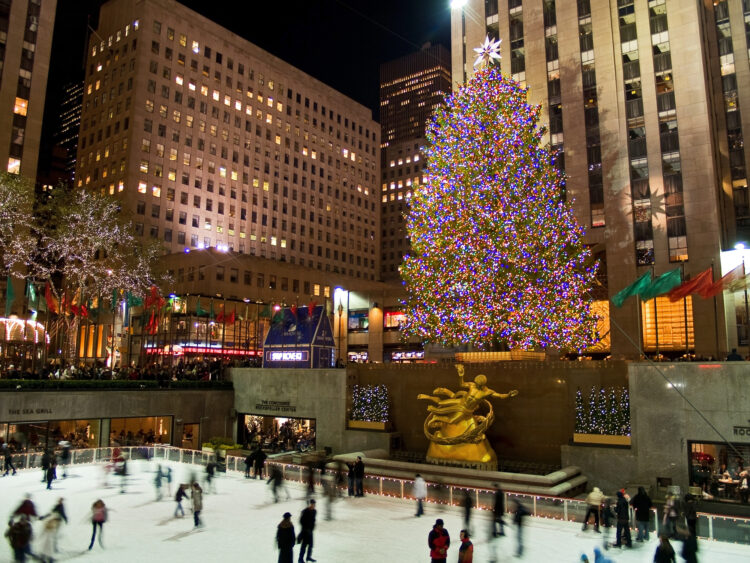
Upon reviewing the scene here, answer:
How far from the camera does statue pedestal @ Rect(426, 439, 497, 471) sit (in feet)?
82.2

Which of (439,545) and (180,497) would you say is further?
(180,497)

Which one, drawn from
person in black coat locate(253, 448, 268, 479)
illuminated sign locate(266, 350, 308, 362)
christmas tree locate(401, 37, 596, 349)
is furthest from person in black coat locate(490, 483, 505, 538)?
illuminated sign locate(266, 350, 308, 362)

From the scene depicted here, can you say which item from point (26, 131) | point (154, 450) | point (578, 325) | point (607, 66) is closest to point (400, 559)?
point (154, 450)

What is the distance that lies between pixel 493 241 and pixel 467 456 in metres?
11.6

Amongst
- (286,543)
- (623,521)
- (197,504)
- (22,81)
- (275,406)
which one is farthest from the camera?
(22,81)

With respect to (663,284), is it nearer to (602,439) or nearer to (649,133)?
(602,439)

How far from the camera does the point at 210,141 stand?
91.5 meters

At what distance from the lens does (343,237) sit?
372ft

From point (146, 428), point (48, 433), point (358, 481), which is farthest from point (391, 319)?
point (358, 481)

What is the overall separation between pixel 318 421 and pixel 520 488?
1472 cm

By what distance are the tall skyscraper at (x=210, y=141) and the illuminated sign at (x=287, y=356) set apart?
157ft

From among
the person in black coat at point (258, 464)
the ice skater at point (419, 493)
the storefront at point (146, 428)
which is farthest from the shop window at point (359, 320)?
the ice skater at point (419, 493)

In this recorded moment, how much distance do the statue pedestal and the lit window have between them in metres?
61.3

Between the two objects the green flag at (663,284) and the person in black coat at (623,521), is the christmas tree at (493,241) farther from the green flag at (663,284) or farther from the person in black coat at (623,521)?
the person in black coat at (623,521)
